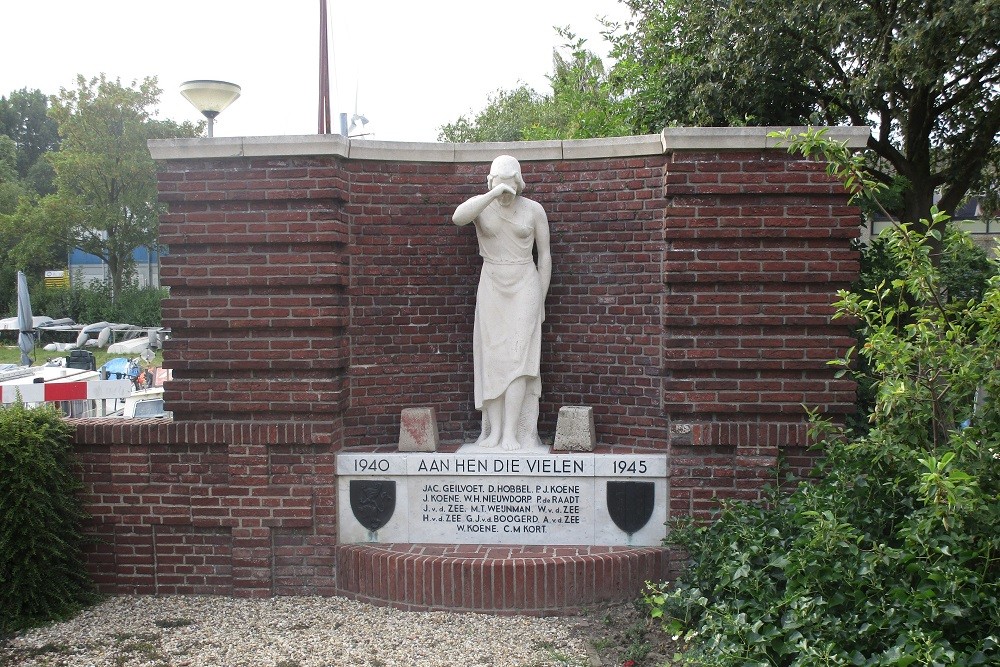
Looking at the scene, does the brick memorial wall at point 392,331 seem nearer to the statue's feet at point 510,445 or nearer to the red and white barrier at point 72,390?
the statue's feet at point 510,445

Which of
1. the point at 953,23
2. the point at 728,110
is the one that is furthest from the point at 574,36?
the point at 953,23

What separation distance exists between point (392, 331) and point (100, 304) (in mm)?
35651

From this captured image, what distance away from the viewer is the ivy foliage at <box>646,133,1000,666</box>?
3.46 metres

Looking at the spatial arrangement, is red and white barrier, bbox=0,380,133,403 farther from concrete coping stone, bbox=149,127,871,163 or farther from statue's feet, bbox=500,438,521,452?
statue's feet, bbox=500,438,521,452

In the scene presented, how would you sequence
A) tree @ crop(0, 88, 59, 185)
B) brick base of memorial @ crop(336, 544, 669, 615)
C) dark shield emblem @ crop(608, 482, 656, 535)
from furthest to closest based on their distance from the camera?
tree @ crop(0, 88, 59, 185)
dark shield emblem @ crop(608, 482, 656, 535)
brick base of memorial @ crop(336, 544, 669, 615)

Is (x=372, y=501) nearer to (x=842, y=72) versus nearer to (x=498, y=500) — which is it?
(x=498, y=500)

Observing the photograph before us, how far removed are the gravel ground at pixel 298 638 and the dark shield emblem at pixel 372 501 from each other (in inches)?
23.1

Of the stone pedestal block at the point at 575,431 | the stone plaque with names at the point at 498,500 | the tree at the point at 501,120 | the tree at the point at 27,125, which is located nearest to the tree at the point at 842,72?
the stone pedestal block at the point at 575,431

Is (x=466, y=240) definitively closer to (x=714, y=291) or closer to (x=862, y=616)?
(x=714, y=291)

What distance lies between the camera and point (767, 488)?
18.0 ft

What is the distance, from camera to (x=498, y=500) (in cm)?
598

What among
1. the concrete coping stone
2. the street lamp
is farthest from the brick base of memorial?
the street lamp

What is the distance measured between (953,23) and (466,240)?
5646 mm

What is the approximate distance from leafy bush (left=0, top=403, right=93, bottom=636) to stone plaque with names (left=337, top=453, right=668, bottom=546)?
6.28ft
